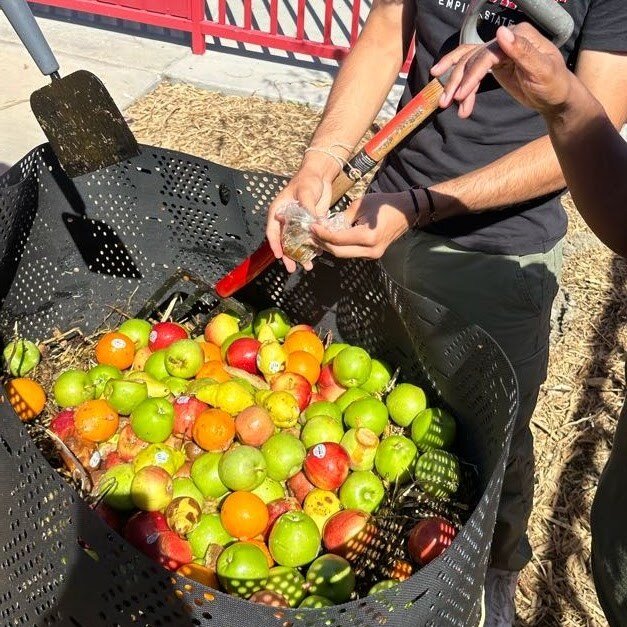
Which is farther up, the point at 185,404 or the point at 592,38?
the point at 592,38

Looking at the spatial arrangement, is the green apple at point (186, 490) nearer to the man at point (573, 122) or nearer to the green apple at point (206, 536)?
the green apple at point (206, 536)

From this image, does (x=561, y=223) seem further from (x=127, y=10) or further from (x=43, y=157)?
(x=127, y=10)

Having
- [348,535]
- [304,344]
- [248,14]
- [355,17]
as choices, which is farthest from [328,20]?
[348,535]

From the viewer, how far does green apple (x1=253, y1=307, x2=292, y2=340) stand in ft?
8.57

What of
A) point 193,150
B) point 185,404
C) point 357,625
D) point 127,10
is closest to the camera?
point 357,625

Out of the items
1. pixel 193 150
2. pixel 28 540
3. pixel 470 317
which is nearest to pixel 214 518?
pixel 28 540

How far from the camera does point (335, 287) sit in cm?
251

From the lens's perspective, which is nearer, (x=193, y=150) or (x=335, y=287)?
(x=335, y=287)

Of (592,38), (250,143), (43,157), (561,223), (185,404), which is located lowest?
(250,143)

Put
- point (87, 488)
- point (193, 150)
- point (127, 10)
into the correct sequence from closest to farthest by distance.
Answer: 1. point (87, 488)
2. point (193, 150)
3. point (127, 10)

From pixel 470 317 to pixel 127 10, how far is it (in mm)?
5356

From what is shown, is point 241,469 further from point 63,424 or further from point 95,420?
point 63,424

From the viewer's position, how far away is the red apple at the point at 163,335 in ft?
8.52

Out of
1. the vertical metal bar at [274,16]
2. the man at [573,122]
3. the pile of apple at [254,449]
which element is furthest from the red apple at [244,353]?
the vertical metal bar at [274,16]
